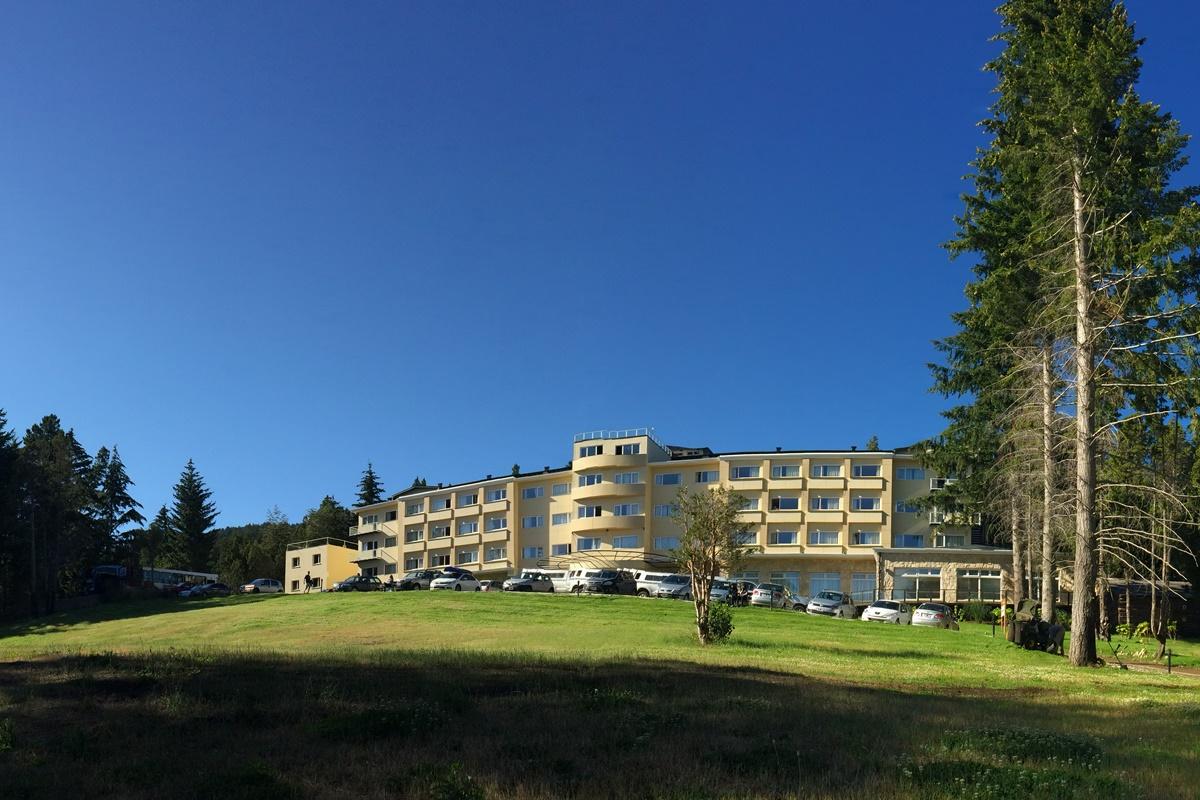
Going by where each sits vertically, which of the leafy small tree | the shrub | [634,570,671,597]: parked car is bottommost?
[634,570,671,597]: parked car

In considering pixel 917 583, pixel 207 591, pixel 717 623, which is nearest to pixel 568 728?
pixel 717 623

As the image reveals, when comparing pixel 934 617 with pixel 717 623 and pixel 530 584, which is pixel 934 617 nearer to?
pixel 530 584

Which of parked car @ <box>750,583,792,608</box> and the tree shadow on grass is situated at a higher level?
the tree shadow on grass

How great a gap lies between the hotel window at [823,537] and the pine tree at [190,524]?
76573 millimetres

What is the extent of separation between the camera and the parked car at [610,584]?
6588 cm

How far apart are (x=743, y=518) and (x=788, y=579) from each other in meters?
8.73

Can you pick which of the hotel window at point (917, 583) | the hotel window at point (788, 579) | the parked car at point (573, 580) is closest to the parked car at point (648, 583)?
the parked car at point (573, 580)

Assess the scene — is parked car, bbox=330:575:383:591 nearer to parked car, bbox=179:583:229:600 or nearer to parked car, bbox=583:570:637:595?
parked car, bbox=179:583:229:600

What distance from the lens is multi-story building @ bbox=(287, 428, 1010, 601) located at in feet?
247

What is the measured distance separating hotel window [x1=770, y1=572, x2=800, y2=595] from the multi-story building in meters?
0.12

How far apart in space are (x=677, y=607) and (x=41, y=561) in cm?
5012

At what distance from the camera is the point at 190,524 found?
407 feet

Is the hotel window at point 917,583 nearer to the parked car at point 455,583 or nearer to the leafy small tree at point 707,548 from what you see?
the parked car at point 455,583

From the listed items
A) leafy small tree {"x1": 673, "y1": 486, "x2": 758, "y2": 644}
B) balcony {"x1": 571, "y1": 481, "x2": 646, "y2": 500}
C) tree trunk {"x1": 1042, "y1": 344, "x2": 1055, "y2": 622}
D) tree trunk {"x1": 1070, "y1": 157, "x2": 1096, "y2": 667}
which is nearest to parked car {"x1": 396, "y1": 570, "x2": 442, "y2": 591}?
balcony {"x1": 571, "y1": 481, "x2": 646, "y2": 500}
